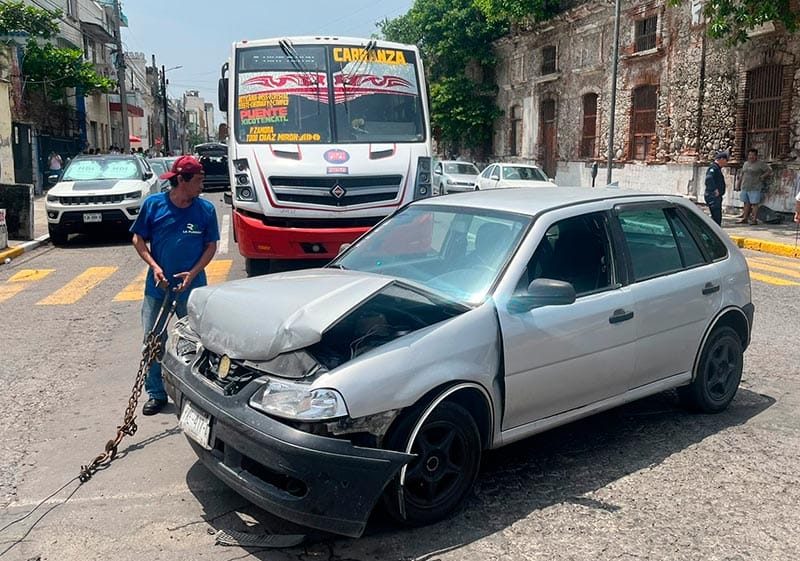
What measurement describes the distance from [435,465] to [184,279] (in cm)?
247

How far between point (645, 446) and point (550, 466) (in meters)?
0.72

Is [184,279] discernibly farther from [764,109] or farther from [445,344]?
[764,109]

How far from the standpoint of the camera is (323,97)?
9367 mm

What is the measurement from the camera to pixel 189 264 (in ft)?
17.1

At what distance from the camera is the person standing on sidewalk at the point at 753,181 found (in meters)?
17.5

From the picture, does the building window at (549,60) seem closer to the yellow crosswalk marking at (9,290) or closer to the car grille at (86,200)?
the car grille at (86,200)

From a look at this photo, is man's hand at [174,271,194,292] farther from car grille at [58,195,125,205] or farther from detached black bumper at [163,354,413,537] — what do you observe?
car grille at [58,195,125,205]

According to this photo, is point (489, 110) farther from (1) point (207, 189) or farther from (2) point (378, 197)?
(2) point (378, 197)

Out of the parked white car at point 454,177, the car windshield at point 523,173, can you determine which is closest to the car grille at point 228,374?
the car windshield at point 523,173

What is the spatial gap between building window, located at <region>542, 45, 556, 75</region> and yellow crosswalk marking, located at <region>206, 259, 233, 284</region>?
2208cm

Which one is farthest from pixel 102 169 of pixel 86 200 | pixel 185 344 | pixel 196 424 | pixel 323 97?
pixel 196 424

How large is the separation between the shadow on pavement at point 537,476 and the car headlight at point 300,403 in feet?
2.24

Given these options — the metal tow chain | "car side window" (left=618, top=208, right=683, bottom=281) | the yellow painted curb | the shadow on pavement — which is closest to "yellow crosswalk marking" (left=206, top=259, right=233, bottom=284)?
the metal tow chain

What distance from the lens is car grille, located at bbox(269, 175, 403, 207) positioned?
8773mm
